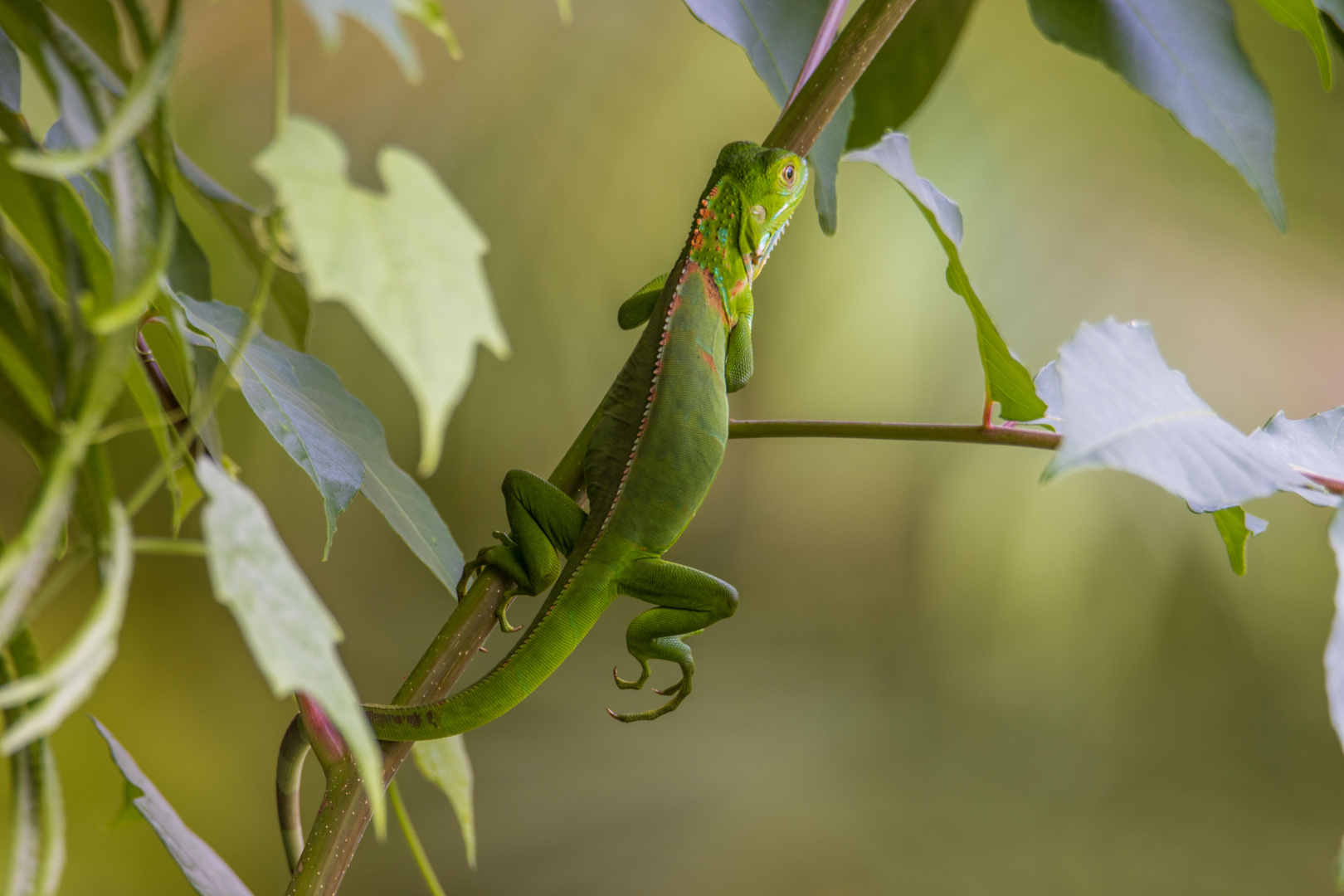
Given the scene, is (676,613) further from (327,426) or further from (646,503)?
(327,426)

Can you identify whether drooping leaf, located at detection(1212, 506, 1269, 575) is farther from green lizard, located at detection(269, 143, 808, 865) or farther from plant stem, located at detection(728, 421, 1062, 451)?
green lizard, located at detection(269, 143, 808, 865)

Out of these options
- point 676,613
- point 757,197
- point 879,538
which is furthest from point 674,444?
point 879,538

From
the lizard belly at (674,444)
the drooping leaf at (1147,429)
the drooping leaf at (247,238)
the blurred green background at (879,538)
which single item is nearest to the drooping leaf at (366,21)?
the drooping leaf at (1147,429)

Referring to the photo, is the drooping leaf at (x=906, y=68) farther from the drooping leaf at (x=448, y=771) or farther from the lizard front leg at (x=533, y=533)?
the drooping leaf at (x=448, y=771)

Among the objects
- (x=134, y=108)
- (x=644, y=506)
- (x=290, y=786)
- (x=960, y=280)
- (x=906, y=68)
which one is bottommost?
(x=290, y=786)

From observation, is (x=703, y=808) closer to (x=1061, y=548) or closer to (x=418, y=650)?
(x=418, y=650)
